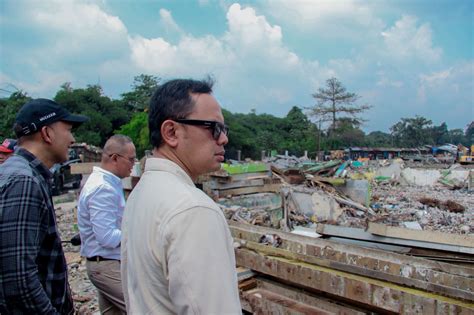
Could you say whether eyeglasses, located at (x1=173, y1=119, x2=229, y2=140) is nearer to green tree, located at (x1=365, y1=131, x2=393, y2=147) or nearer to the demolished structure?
the demolished structure

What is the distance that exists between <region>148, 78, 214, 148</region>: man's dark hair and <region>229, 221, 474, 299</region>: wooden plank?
80.1 inches

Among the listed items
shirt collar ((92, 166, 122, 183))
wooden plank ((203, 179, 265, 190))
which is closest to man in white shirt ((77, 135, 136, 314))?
shirt collar ((92, 166, 122, 183))

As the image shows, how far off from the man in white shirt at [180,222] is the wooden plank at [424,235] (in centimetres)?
266

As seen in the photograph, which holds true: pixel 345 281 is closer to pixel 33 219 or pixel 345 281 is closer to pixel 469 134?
pixel 33 219

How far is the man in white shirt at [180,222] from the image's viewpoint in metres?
1.04

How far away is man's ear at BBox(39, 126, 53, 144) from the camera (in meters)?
2.09

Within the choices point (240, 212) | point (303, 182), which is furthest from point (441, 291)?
point (303, 182)

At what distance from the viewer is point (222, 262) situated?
1.07 metres

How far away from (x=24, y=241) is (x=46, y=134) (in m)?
0.65

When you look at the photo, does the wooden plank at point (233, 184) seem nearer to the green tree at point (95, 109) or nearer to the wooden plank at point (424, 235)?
the wooden plank at point (424, 235)

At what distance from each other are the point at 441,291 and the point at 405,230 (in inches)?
44.6

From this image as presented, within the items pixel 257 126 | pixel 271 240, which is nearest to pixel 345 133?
pixel 257 126

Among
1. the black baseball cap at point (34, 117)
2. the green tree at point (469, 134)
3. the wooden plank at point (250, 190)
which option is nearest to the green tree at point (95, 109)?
the wooden plank at point (250, 190)

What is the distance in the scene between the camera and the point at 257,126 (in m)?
57.0
